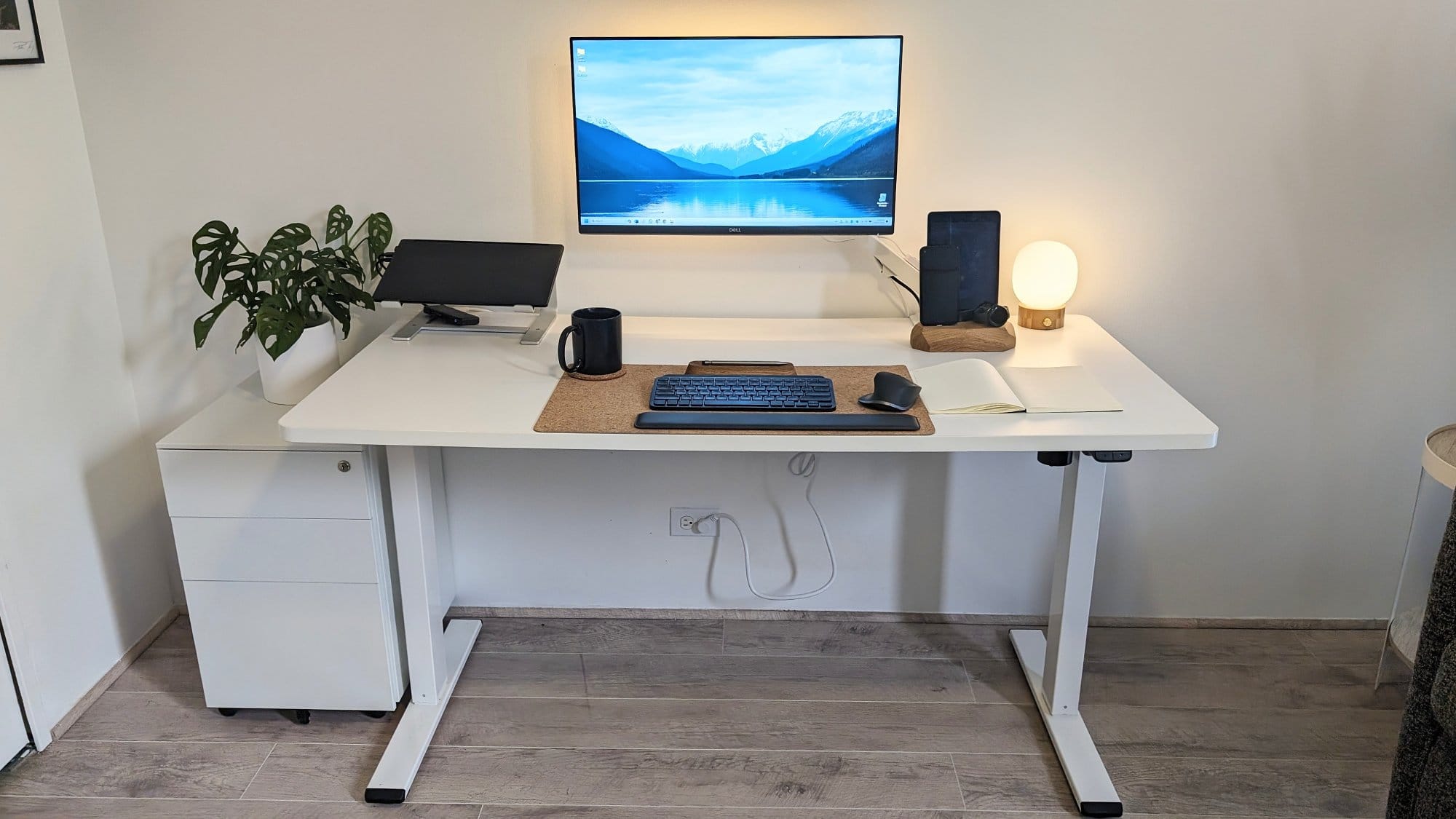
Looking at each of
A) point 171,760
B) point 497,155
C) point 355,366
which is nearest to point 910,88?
point 497,155

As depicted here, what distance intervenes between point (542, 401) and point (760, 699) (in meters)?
0.92

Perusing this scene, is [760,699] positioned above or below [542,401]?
below

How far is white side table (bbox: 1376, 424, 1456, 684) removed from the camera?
2395mm

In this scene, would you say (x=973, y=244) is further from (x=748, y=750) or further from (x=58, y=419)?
(x=58, y=419)

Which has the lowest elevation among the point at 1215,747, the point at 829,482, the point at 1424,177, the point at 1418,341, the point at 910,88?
the point at 1215,747

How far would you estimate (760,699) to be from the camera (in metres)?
2.42

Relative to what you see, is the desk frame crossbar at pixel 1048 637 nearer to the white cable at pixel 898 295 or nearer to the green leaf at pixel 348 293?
the green leaf at pixel 348 293

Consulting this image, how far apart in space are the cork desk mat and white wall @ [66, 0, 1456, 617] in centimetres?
46

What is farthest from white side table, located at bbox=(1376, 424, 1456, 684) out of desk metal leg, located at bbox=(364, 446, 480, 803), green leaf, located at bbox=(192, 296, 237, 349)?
green leaf, located at bbox=(192, 296, 237, 349)

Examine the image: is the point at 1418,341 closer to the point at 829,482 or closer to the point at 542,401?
the point at 829,482

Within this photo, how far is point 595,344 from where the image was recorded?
2021 mm

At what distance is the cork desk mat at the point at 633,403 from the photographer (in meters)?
1.79

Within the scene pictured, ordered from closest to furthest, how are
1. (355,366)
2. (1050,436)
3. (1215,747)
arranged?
(1050,436), (355,366), (1215,747)

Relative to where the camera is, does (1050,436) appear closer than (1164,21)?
Yes
